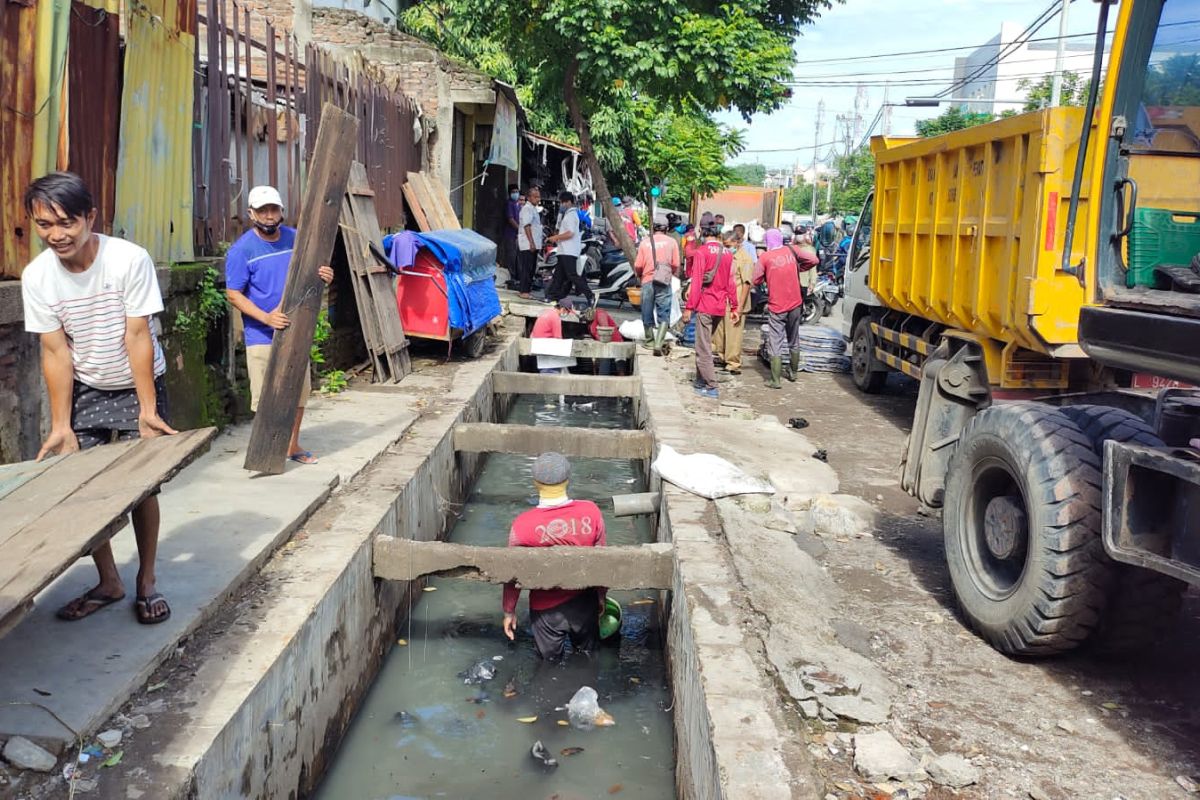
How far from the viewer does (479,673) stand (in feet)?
19.6

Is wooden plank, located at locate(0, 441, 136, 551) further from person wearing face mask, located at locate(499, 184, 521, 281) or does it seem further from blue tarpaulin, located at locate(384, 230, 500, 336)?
person wearing face mask, located at locate(499, 184, 521, 281)

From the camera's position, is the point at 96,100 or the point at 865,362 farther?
the point at 865,362

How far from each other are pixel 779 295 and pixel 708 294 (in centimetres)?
107

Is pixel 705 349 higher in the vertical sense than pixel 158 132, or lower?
lower

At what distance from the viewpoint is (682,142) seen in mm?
33688

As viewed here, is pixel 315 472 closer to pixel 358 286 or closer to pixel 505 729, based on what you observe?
pixel 505 729

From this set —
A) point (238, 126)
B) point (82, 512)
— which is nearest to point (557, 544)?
point (82, 512)

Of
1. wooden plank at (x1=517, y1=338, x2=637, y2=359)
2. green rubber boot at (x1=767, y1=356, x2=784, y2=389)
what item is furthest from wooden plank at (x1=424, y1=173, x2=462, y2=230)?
green rubber boot at (x1=767, y1=356, x2=784, y2=389)

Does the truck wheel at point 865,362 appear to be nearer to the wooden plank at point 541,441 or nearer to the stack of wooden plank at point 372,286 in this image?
the wooden plank at point 541,441

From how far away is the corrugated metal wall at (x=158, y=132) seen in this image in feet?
19.8

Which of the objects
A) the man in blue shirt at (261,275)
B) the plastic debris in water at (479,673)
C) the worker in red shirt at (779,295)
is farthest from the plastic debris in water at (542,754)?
the worker in red shirt at (779,295)

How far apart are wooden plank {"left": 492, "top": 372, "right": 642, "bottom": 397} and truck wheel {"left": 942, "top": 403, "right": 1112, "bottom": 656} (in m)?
6.50

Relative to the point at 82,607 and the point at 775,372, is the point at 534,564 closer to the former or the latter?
the point at 82,607

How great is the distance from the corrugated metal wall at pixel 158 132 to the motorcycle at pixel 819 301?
36.9 ft
